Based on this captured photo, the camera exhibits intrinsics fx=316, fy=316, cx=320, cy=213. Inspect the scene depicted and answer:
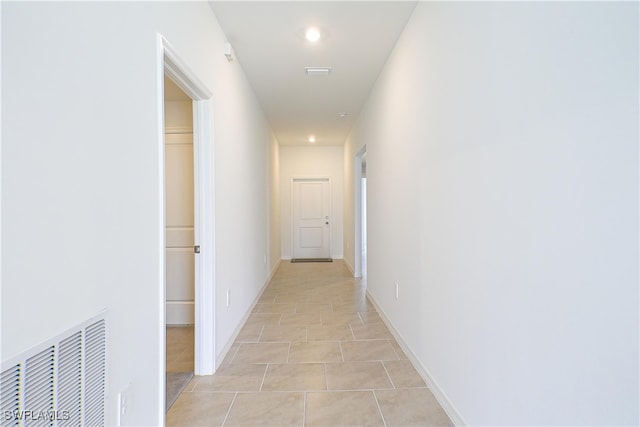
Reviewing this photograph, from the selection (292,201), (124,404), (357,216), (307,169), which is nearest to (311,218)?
(292,201)

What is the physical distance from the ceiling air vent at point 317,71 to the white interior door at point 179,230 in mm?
1388

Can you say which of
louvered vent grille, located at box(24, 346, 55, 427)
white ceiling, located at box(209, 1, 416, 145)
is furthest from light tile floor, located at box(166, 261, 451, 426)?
white ceiling, located at box(209, 1, 416, 145)

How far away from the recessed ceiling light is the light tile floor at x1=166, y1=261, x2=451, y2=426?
2532mm

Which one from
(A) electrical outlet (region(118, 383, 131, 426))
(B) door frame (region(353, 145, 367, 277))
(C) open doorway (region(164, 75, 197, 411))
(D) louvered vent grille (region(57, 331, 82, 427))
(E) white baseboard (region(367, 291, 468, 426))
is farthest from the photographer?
(B) door frame (region(353, 145, 367, 277))

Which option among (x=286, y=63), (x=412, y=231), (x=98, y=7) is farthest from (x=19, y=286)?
(x=286, y=63)

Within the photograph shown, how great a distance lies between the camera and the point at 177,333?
10.1 ft

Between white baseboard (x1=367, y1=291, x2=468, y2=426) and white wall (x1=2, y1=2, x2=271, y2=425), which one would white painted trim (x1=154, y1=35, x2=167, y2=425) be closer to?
white wall (x1=2, y1=2, x2=271, y2=425)

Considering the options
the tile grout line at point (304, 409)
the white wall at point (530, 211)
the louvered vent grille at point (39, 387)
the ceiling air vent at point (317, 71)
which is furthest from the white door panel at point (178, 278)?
the louvered vent grille at point (39, 387)

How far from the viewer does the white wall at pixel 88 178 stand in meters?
0.79

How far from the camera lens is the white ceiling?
7.27ft

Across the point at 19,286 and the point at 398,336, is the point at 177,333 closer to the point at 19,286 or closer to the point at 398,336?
the point at 398,336

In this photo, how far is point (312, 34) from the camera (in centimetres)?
252

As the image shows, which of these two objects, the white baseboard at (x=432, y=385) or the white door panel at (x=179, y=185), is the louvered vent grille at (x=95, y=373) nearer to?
the white baseboard at (x=432, y=385)

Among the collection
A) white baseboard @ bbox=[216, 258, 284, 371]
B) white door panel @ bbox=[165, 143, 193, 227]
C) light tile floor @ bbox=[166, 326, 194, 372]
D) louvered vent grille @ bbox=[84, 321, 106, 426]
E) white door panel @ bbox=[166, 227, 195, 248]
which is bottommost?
light tile floor @ bbox=[166, 326, 194, 372]
